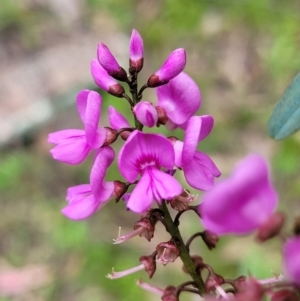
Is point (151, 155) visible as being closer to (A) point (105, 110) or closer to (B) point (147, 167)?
(B) point (147, 167)

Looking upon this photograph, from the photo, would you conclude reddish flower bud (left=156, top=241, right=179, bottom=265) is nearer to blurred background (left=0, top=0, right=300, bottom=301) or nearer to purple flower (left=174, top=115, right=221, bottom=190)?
purple flower (left=174, top=115, right=221, bottom=190)

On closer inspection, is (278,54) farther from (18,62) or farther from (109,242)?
(18,62)

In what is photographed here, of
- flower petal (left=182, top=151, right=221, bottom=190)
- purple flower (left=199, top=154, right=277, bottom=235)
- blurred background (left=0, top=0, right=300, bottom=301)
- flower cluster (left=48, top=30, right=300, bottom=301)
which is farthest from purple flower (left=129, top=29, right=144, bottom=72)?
blurred background (left=0, top=0, right=300, bottom=301)

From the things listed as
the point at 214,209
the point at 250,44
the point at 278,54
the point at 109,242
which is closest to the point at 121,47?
the point at 250,44

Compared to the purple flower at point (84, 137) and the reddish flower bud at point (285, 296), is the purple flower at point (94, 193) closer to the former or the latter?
the purple flower at point (84, 137)

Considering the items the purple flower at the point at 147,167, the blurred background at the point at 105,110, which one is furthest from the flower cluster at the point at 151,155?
the blurred background at the point at 105,110

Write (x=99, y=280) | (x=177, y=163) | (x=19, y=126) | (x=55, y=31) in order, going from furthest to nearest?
(x=55, y=31) → (x=19, y=126) → (x=99, y=280) → (x=177, y=163)
